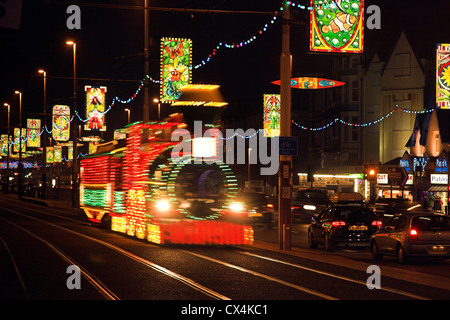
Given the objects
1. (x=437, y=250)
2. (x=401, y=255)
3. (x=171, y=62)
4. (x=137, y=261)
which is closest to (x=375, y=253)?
(x=401, y=255)

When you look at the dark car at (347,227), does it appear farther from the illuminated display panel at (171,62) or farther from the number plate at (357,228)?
the illuminated display panel at (171,62)

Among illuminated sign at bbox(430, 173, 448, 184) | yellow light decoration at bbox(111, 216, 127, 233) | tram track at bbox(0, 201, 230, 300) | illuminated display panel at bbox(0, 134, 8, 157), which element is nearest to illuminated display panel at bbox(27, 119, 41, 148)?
illuminated display panel at bbox(0, 134, 8, 157)

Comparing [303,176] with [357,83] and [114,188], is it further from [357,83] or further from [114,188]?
[114,188]

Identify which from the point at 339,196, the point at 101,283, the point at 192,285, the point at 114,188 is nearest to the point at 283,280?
the point at 192,285

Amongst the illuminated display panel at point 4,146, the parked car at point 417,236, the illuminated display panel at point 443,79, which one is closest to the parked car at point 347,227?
the parked car at point 417,236

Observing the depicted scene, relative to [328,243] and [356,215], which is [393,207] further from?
[328,243]

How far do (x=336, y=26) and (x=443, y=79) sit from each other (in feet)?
63.4

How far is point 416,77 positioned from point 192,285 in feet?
167

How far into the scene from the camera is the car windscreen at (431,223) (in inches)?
806

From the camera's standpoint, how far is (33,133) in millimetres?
81625

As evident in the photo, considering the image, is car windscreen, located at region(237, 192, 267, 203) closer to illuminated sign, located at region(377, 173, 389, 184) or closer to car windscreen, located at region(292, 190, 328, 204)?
car windscreen, located at region(292, 190, 328, 204)

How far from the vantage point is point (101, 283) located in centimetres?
1477

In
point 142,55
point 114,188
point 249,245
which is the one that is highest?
point 142,55
